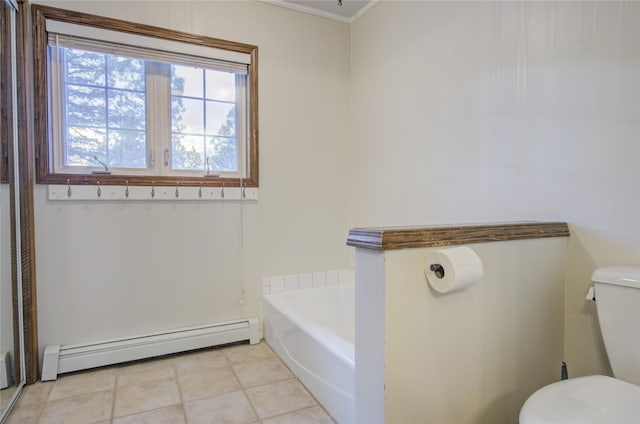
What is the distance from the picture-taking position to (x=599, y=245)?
130 cm

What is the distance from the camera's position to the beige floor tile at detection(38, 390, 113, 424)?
1537 mm

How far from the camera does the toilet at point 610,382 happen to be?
2.96ft

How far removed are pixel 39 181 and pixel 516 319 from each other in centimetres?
237

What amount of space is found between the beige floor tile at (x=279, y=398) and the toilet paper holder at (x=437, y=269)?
1033 mm

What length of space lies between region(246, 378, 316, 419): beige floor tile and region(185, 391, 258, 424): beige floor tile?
0.14 ft

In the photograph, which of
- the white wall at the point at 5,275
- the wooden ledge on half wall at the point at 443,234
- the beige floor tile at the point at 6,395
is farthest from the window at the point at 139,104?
the wooden ledge on half wall at the point at 443,234

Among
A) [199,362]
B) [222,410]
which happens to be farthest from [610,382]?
[199,362]

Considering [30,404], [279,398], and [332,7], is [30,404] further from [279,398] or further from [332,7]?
[332,7]

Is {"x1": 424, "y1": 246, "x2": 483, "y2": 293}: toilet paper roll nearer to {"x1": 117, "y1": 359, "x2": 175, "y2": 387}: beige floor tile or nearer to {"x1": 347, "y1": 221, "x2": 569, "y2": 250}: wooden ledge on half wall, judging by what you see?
{"x1": 347, "y1": 221, "x2": 569, "y2": 250}: wooden ledge on half wall

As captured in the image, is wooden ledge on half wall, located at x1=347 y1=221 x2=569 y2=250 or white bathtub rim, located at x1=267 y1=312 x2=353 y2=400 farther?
white bathtub rim, located at x1=267 y1=312 x2=353 y2=400

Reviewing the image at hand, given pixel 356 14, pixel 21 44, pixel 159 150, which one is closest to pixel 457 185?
pixel 356 14

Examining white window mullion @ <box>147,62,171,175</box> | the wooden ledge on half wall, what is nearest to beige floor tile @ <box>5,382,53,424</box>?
white window mullion @ <box>147,62,171,175</box>

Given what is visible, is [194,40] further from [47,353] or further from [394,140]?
[47,353]

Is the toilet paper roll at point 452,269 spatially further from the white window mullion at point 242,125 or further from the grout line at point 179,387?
the white window mullion at point 242,125
